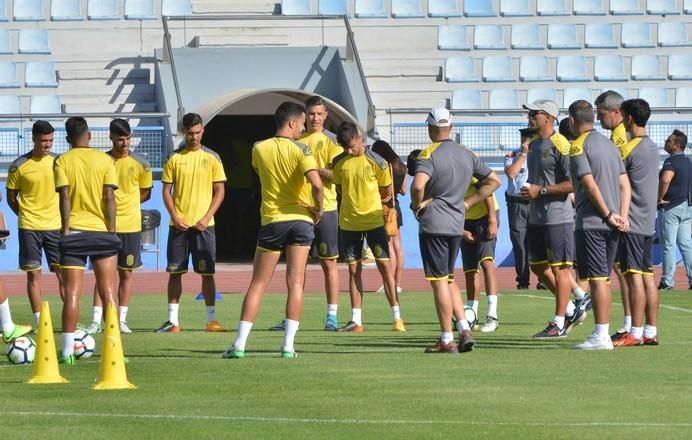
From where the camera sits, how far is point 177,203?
16359mm

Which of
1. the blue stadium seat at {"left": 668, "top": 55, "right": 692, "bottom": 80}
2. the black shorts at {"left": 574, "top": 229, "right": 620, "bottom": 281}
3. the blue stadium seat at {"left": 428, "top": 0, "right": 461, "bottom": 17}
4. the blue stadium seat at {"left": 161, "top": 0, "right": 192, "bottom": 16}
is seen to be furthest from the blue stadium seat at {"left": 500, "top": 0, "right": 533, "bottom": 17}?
the black shorts at {"left": 574, "top": 229, "right": 620, "bottom": 281}

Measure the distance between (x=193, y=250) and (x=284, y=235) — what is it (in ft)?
12.6

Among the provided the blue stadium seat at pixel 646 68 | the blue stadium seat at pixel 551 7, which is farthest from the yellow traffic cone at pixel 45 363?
the blue stadium seat at pixel 551 7

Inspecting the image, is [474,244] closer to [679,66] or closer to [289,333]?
[289,333]

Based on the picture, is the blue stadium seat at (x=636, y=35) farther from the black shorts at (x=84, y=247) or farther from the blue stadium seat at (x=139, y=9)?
the black shorts at (x=84, y=247)

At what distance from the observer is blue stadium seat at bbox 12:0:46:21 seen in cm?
3412

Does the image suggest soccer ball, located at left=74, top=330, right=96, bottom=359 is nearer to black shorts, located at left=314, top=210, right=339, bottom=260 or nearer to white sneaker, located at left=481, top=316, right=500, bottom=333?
black shorts, located at left=314, top=210, right=339, bottom=260

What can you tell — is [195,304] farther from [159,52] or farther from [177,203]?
[159,52]

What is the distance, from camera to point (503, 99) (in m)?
33.5

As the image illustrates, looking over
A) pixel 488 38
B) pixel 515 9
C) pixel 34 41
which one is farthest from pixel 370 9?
pixel 34 41

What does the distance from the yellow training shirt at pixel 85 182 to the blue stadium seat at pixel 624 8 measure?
24.2m

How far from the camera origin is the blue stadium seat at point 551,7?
35125 millimetres

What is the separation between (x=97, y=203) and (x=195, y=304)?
25.9ft

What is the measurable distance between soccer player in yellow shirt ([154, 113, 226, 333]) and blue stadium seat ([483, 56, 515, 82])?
18.3m
